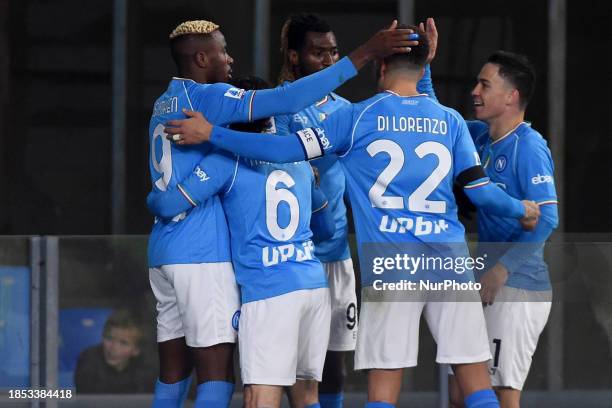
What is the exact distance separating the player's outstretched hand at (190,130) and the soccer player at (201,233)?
0.08 meters

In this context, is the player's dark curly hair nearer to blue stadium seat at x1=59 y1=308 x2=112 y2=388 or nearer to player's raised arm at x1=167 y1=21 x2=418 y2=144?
player's raised arm at x1=167 y1=21 x2=418 y2=144

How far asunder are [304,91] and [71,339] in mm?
2226

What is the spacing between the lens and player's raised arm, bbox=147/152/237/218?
531 cm

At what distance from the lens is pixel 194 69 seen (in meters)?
5.56

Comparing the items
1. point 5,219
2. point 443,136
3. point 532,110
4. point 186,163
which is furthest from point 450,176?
point 5,219

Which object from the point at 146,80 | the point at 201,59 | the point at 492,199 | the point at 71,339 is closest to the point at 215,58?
the point at 201,59

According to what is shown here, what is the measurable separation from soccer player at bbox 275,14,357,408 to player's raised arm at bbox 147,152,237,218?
769 millimetres

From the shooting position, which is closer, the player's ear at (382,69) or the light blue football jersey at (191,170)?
the player's ear at (382,69)

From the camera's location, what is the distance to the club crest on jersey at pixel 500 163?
559 cm

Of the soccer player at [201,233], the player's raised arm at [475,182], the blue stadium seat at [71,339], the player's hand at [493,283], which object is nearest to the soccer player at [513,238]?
the player's hand at [493,283]

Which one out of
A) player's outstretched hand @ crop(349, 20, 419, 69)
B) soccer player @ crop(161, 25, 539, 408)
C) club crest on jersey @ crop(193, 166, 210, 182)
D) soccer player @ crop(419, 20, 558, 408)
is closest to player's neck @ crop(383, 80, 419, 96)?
soccer player @ crop(161, 25, 539, 408)

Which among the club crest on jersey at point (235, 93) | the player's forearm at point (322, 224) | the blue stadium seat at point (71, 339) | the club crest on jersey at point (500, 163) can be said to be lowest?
the blue stadium seat at point (71, 339)

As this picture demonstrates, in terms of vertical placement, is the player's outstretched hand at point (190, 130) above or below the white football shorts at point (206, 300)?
above

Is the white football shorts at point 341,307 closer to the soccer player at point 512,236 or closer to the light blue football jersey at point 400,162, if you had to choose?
the soccer player at point 512,236
